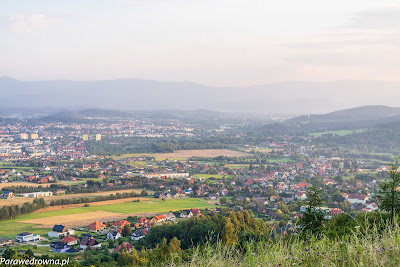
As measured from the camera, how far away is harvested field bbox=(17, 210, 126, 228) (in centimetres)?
1888

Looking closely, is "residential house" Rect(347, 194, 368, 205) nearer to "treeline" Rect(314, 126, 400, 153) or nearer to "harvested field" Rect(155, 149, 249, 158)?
"harvested field" Rect(155, 149, 249, 158)

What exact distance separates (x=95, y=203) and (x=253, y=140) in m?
40.1

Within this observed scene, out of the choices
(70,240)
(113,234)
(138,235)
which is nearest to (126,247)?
(138,235)

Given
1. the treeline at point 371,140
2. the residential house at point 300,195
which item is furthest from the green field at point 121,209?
the treeline at point 371,140

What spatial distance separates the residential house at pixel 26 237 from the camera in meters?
15.6

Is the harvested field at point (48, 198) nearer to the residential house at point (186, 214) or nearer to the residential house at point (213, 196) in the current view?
the residential house at point (213, 196)

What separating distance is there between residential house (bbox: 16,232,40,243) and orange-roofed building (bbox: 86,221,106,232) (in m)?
2.47

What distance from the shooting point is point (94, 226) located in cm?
1805

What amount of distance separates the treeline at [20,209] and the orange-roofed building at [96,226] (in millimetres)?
4810

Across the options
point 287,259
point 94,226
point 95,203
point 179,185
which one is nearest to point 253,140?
point 179,185

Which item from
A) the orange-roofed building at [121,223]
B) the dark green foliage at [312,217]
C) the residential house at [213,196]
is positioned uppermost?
the dark green foliage at [312,217]

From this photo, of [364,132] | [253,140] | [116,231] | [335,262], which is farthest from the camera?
[253,140]

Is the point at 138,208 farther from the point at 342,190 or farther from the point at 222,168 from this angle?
the point at 222,168

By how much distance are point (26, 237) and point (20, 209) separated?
5.96m
